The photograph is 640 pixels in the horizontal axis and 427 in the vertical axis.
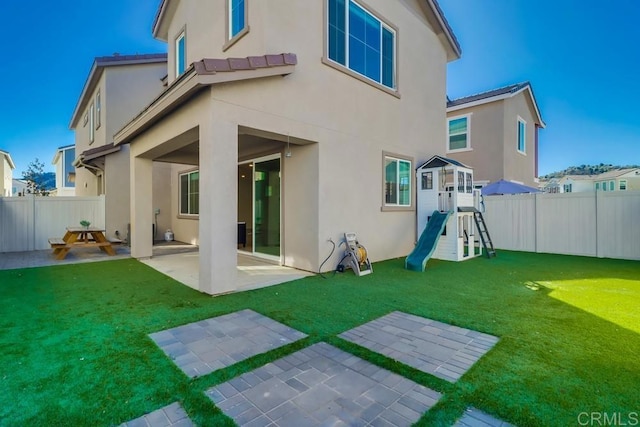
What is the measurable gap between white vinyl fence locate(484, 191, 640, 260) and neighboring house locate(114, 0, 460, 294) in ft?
10.8

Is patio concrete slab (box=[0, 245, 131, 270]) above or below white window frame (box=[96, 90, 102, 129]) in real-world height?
below

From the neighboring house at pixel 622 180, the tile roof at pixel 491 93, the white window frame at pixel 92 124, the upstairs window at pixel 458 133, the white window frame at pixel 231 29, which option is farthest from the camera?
the neighboring house at pixel 622 180

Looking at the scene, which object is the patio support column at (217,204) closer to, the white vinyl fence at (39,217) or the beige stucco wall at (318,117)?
the beige stucco wall at (318,117)

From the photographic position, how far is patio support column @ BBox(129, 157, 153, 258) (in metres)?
8.66

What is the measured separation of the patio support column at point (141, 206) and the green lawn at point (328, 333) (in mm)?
1611

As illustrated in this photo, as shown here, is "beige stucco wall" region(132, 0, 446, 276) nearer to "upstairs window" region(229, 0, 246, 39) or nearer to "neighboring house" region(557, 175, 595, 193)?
"upstairs window" region(229, 0, 246, 39)

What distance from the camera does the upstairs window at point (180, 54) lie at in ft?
31.7

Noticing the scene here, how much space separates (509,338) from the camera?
139 inches

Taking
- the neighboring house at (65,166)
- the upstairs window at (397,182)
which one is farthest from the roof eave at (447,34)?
the neighboring house at (65,166)

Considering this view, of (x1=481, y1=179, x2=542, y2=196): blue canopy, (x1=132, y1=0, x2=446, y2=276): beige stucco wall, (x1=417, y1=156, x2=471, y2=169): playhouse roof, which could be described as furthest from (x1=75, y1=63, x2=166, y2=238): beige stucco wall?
Answer: (x1=481, y1=179, x2=542, y2=196): blue canopy

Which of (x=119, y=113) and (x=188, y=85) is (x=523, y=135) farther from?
(x=119, y=113)

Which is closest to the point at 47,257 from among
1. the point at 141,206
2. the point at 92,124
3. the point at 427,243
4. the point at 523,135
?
the point at 141,206

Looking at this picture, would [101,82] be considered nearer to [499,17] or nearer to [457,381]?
[457,381]

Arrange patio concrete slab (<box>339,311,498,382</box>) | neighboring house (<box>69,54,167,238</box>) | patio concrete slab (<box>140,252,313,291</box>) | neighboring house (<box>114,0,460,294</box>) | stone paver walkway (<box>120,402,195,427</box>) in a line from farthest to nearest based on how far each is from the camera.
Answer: neighboring house (<box>69,54,167,238</box>)
patio concrete slab (<box>140,252,313,291</box>)
neighboring house (<box>114,0,460,294</box>)
patio concrete slab (<box>339,311,498,382</box>)
stone paver walkway (<box>120,402,195,427</box>)
